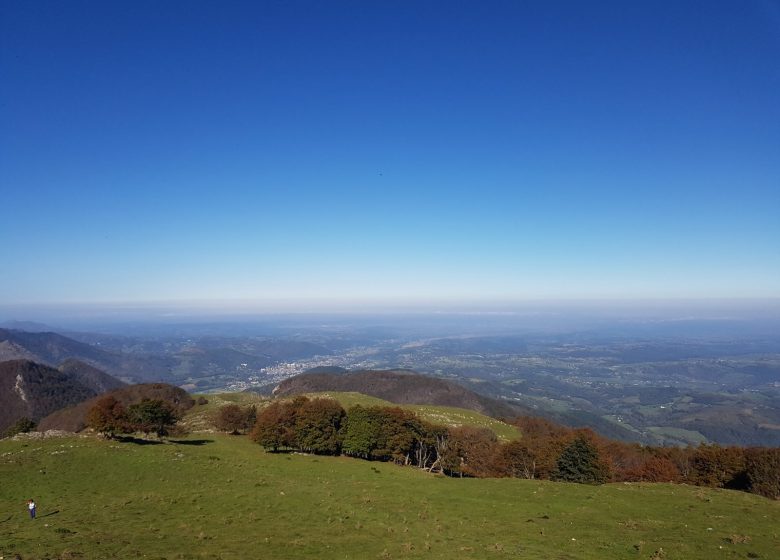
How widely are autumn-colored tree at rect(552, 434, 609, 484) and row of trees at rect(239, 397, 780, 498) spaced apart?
0.11 metres

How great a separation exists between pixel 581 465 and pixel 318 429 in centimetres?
3467

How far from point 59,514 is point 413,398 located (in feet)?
563

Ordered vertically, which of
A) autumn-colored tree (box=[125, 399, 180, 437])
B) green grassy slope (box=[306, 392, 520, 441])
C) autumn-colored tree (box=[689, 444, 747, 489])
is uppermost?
autumn-colored tree (box=[125, 399, 180, 437])

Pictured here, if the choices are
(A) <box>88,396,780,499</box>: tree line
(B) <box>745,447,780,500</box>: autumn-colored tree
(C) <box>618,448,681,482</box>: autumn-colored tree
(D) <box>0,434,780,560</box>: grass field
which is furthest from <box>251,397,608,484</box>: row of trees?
(B) <box>745,447,780,500</box>: autumn-colored tree

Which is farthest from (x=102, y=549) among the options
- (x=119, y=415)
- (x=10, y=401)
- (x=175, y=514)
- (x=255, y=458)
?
(x=10, y=401)

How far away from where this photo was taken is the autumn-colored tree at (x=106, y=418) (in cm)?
4956

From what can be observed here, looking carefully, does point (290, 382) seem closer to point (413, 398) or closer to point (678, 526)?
point (413, 398)

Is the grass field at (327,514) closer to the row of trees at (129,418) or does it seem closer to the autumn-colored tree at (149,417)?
the row of trees at (129,418)

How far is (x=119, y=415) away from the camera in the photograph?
51656 millimetres

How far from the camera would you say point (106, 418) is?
164ft

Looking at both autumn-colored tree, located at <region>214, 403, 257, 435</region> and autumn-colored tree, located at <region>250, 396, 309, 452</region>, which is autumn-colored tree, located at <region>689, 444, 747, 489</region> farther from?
autumn-colored tree, located at <region>214, 403, 257, 435</region>

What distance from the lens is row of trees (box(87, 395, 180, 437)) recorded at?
1966 inches

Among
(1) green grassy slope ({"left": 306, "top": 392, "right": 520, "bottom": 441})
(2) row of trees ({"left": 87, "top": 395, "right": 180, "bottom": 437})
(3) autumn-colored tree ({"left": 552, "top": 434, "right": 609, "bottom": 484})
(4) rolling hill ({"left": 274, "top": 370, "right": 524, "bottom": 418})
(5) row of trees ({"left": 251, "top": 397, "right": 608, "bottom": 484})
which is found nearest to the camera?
(3) autumn-colored tree ({"left": 552, "top": 434, "right": 609, "bottom": 484})

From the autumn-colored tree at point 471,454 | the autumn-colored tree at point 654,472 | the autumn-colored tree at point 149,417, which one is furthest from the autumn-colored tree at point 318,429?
the autumn-colored tree at point 654,472
